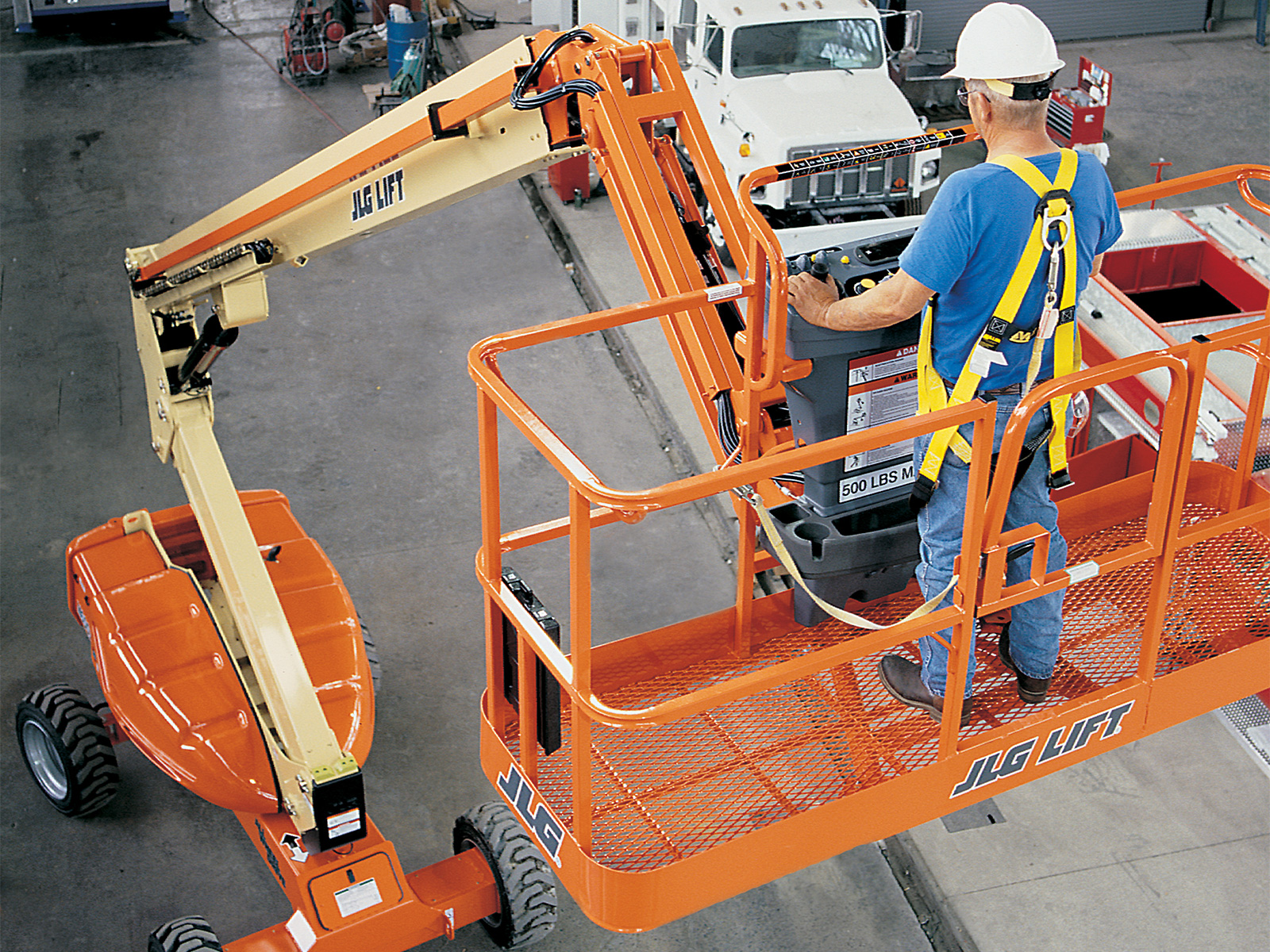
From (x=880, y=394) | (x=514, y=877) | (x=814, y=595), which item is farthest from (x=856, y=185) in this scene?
(x=814, y=595)

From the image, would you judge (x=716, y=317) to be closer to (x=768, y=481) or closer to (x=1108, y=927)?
(x=768, y=481)

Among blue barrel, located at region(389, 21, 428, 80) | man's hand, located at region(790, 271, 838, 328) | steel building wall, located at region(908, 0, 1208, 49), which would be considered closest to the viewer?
man's hand, located at region(790, 271, 838, 328)

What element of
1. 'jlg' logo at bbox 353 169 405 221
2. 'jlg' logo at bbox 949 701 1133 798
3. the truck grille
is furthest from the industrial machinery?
'jlg' logo at bbox 949 701 1133 798

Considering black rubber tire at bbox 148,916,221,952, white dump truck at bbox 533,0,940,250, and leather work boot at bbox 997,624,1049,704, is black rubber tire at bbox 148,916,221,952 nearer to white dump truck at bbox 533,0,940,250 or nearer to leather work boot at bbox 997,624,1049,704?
leather work boot at bbox 997,624,1049,704

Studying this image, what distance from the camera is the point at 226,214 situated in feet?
20.5

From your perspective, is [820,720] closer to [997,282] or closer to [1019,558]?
[1019,558]

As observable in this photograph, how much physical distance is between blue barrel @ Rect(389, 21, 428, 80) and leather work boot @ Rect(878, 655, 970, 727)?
12.9 m

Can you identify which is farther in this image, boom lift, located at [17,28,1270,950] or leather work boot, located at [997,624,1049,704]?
leather work boot, located at [997,624,1049,704]

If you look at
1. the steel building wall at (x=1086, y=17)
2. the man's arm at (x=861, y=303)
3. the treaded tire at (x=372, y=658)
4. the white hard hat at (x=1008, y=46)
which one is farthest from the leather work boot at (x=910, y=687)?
the steel building wall at (x=1086, y=17)

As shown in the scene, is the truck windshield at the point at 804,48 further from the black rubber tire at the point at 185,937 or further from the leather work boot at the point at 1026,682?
the black rubber tire at the point at 185,937

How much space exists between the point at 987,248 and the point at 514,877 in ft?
12.0

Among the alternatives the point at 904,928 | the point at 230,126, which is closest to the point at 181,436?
the point at 904,928

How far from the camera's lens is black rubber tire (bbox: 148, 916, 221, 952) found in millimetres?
5801

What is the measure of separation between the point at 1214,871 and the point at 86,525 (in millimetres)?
7175
